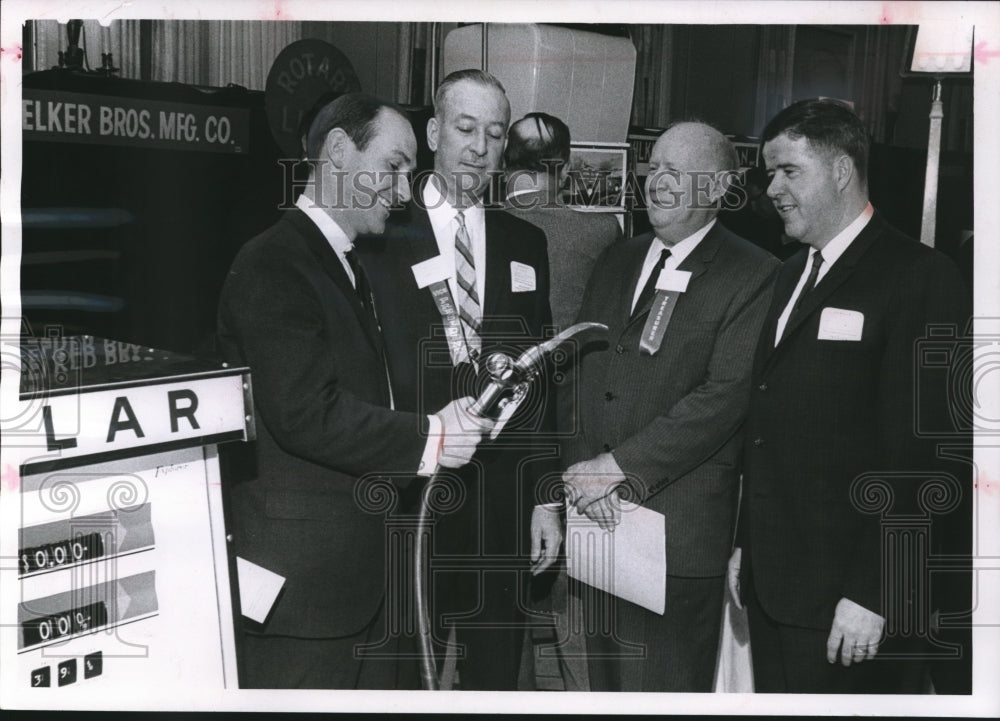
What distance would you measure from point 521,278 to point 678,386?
51 centimetres

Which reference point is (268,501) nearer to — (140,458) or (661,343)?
(140,458)

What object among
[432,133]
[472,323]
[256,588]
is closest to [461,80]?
[432,133]

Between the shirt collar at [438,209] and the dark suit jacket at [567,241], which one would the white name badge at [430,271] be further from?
the dark suit jacket at [567,241]

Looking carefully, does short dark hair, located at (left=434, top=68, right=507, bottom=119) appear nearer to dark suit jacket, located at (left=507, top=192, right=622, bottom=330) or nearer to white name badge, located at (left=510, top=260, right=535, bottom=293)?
dark suit jacket, located at (left=507, top=192, right=622, bottom=330)

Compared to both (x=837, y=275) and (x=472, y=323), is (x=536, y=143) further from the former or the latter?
(x=837, y=275)

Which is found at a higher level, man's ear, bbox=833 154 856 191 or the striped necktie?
man's ear, bbox=833 154 856 191

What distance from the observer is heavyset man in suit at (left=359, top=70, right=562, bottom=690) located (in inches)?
Result: 109

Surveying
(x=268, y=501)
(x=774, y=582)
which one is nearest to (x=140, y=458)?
(x=268, y=501)

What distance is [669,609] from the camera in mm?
2809

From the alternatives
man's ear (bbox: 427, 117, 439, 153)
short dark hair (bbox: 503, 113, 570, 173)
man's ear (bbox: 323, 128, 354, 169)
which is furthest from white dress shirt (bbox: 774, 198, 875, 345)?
man's ear (bbox: 323, 128, 354, 169)

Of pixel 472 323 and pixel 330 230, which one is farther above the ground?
pixel 330 230

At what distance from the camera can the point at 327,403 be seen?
8.95ft

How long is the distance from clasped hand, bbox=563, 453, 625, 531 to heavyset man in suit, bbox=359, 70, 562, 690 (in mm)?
75

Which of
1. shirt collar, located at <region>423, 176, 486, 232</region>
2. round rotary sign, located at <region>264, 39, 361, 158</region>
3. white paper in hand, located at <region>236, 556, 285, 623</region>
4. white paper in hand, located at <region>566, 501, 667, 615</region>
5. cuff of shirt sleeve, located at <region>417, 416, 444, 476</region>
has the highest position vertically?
round rotary sign, located at <region>264, 39, 361, 158</region>
